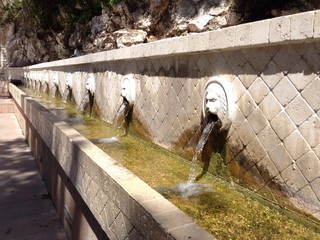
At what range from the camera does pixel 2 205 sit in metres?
5.42

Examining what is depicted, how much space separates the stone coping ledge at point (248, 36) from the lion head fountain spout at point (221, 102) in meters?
0.36

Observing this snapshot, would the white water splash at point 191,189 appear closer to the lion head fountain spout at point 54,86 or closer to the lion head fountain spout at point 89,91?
the lion head fountain spout at point 89,91

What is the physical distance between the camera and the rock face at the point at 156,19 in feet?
29.4

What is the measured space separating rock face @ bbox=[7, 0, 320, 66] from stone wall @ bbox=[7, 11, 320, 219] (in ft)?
20.3

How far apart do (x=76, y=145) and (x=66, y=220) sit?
6.19 ft

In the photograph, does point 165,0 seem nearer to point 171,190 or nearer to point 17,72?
point 171,190

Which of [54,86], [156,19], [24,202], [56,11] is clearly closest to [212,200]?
[24,202]

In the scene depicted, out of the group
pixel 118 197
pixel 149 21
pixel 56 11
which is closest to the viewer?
pixel 118 197

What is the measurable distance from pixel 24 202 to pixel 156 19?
28.9 ft

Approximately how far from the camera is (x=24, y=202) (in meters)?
5.59

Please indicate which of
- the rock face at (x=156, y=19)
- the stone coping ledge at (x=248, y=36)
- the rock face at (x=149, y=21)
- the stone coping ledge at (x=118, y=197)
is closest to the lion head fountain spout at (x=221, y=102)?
the stone coping ledge at (x=248, y=36)

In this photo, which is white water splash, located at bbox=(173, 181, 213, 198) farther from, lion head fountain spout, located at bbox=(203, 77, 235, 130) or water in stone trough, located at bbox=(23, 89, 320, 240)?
lion head fountain spout, located at bbox=(203, 77, 235, 130)

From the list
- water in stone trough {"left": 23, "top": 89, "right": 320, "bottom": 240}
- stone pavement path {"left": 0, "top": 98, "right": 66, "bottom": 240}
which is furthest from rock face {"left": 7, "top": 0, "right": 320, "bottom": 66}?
water in stone trough {"left": 23, "top": 89, "right": 320, "bottom": 240}

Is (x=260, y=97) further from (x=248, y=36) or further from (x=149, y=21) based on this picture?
(x=149, y=21)
